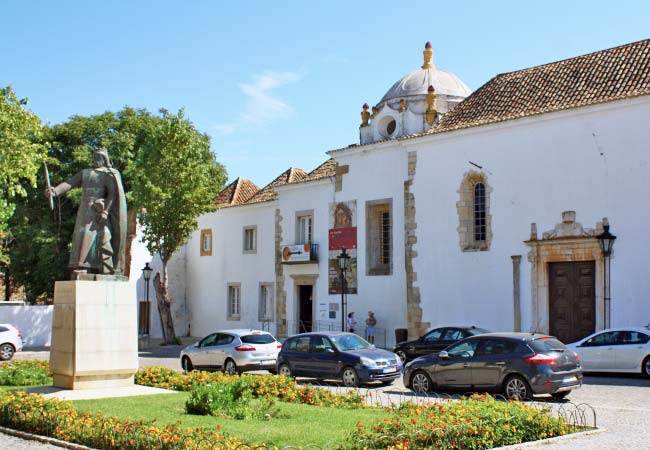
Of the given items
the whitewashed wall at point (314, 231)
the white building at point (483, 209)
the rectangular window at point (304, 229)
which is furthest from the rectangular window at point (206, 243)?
the rectangular window at point (304, 229)

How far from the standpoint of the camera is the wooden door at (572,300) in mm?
23906

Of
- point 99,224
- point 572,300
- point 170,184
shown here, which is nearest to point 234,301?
point 170,184

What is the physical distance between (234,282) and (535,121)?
19.1 meters

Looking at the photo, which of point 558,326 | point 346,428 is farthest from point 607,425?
point 558,326

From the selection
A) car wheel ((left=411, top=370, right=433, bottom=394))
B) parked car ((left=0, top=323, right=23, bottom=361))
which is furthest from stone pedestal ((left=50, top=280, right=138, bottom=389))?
parked car ((left=0, top=323, right=23, bottom=361))

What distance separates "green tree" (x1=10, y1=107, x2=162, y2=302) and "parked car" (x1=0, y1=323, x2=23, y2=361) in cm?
859

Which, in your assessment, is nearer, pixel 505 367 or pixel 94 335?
pixel 94 335

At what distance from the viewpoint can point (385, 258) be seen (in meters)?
31.1

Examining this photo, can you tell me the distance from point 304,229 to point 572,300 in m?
14.1

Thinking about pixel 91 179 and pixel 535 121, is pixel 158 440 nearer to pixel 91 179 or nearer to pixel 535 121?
pixel 91 179

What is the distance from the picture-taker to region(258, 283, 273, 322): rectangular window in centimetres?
3706

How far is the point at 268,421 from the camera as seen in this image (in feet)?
37.6

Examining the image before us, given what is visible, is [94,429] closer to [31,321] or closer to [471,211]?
[471,211]

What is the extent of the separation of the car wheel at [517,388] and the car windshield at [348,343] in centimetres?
468
